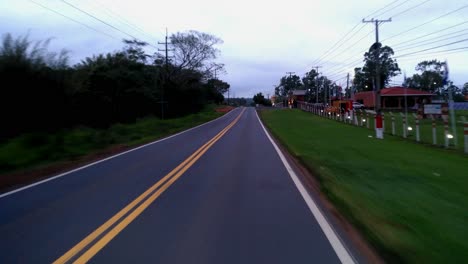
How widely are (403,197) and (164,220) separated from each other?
4.84m

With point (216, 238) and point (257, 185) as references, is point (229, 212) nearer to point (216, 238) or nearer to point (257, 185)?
point (216, 238)

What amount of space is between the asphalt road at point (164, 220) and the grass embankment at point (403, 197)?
77 cm

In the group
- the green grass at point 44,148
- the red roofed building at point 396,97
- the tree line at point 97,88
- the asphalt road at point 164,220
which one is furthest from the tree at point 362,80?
the asphalt road at point 164,220

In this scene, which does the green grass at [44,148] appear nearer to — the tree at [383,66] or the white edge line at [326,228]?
the white edge line at [326,228]

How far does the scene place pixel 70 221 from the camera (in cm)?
808

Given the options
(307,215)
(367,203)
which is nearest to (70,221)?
(307,215)

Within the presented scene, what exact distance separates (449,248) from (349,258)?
1.32m

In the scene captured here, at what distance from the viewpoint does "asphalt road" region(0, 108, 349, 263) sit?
6266 mm

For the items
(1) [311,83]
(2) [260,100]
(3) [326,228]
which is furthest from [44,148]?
(2) [260,100]

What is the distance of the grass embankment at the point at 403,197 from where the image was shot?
6.44 meters

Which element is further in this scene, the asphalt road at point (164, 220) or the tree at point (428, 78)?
the tree at point (428, 78)

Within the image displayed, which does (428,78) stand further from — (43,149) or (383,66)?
Answer: (43,149)

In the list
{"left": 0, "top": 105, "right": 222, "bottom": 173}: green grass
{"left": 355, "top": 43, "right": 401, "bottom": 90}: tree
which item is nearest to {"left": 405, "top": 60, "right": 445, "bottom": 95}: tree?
{"left": 355, "top": 43, "right": 401, "bottom": 90}: tree

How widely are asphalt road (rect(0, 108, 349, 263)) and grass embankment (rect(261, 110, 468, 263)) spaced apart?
0.77 m
